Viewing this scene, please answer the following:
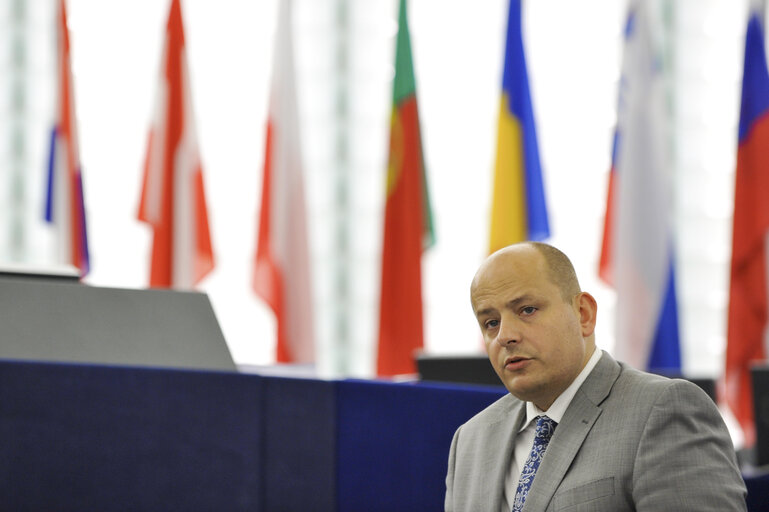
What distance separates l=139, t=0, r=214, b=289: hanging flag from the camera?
6.67 meters

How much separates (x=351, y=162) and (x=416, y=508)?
590 cm

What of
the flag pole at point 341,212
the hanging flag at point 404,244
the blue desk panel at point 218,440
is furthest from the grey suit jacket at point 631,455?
the flag pole at point 341,212

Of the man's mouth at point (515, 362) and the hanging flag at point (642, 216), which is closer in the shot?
the man's mouth at point (515, 362)

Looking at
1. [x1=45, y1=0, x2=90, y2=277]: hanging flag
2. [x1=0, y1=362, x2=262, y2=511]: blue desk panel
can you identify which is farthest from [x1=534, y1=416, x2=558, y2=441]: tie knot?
[x1=45, y1=0, x2=90, y2=277]: hanging flag

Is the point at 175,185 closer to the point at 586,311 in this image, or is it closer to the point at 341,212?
the point at 341,212

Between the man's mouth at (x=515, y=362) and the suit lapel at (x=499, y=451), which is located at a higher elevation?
the man's mouth at (x=515, y=362)

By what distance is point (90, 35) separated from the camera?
7734 millimetres

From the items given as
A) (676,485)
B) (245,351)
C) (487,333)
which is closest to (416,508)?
(487,333)

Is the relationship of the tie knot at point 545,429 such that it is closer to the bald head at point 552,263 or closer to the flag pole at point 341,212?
the bald head at point 552,263

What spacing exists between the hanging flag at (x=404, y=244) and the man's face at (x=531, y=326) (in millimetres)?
4906

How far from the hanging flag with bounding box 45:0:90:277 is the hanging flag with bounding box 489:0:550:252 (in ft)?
9.97

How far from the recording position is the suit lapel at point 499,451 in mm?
2096

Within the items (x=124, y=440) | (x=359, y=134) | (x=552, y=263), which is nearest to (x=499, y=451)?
(x=552, y=263)

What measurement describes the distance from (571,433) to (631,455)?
17cm
